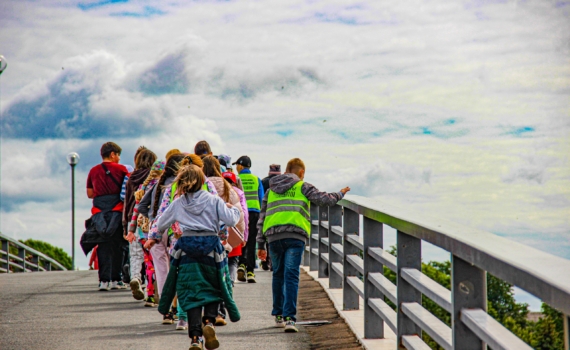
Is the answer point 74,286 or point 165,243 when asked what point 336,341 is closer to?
point 165,243

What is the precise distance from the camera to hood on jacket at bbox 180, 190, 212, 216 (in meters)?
7.22

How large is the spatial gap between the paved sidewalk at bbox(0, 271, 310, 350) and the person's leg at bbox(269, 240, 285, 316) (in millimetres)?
246

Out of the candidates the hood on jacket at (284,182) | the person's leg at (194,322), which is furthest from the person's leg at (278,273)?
the person's leg at (194,322)

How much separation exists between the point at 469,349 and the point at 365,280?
3.22 meters

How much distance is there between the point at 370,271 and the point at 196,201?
1.72 m

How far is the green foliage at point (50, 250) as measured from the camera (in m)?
72.5

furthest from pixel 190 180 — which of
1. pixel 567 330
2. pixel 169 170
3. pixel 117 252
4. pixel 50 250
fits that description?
pixel 50 250

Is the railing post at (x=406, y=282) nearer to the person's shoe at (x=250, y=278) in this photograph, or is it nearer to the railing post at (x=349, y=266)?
the railing post at (x=349, y=266)

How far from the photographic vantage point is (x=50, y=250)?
243 ft

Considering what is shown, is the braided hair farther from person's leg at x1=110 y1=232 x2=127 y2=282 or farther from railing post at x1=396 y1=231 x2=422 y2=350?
person's leg at x1=110 y1=232 x2=127 y2=282

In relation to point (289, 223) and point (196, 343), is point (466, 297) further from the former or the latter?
point (289, 223)

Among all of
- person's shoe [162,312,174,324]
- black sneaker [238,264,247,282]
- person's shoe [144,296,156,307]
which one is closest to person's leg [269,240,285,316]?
person's shoe [162,312,174,324]

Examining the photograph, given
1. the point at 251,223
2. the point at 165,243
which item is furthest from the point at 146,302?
the point at 251,223

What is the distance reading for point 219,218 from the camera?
7.34 meters
